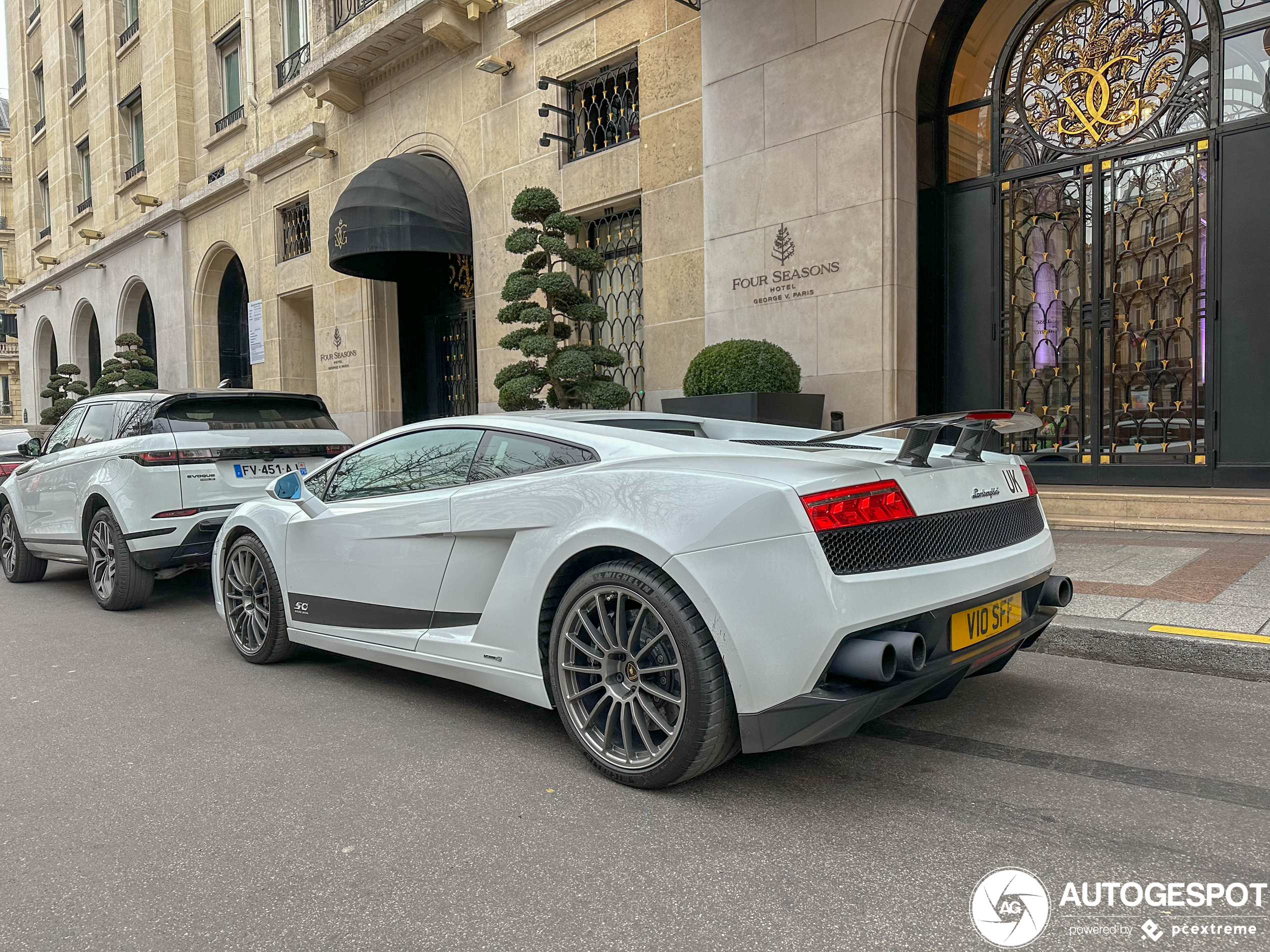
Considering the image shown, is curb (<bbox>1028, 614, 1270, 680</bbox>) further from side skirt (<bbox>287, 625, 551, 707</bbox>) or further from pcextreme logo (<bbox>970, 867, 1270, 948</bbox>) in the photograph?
side skirt (<bbox>287, 625, 551, 707</bbox>)

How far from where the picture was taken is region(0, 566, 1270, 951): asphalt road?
2205 millimetres

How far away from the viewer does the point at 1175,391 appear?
779cm

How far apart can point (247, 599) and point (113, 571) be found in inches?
87.8

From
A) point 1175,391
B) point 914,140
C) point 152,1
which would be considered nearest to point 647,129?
point 914,140

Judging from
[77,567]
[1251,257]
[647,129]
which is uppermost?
[647,129]

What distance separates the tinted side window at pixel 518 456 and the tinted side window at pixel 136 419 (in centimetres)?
385

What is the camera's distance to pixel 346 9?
15.6m

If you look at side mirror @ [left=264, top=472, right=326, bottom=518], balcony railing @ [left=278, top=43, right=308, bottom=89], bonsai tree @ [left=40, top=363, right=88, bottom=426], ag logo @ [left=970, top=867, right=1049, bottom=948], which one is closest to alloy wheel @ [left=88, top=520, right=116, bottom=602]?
side mirror @ [left=264, top=472, right=326, bottom=518]

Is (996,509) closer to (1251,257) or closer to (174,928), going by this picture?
(174,928)

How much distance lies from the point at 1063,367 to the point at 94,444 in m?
8.34

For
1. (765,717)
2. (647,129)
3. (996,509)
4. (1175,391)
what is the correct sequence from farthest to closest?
1. (647,129)
2. (1175,391)
3. (996,509)
4. (765,717)

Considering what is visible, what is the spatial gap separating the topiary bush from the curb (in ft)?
13.0

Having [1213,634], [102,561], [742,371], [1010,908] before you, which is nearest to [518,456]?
[1010,908]

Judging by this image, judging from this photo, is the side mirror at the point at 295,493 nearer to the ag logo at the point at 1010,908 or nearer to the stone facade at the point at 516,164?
the ag logo at the point at 1010,908
